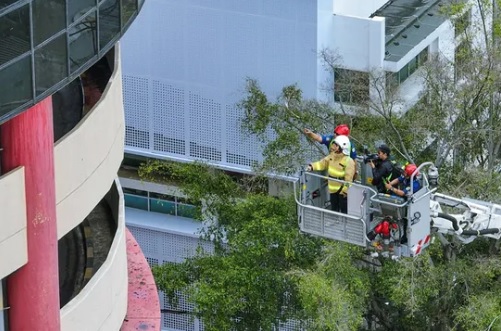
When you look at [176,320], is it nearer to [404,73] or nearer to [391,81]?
[404,73]

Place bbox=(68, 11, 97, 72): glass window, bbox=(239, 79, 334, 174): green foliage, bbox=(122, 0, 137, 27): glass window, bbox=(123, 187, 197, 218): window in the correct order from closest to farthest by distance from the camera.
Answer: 1. bbox=(68, 11, 97, 72): glass window
2. bbox=(122, 0, 137, 27): glass window
3. bbox=(239, 79, 334, 174): green foliage
4. bbox=(123, 187, 197, 218): window

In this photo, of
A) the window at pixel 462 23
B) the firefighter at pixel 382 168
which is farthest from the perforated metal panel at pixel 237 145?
the firefighter at pixel 382 168

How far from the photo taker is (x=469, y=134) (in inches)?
1896

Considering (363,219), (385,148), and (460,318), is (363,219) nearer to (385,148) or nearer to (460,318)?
(385,148)

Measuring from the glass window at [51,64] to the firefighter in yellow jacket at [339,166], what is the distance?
739cm

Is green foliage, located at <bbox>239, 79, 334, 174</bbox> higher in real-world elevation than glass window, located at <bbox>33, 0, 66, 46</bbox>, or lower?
lower

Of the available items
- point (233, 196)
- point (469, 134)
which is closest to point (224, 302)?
point (233, 196)

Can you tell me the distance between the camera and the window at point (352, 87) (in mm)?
48594

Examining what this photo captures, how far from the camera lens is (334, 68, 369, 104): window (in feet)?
159

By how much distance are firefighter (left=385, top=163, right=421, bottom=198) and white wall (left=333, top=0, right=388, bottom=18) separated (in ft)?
51.8

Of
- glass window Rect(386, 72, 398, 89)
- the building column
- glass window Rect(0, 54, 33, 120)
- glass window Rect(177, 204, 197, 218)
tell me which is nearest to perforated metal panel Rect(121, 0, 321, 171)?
glass window Rect(177, 204, 197, 218)

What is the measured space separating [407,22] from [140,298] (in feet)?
53.6

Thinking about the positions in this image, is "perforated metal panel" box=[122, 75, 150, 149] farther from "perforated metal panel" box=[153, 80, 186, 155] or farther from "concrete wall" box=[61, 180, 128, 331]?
"concrete wall" box=[61, 180, 128, 331]

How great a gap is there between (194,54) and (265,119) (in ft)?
24.3
